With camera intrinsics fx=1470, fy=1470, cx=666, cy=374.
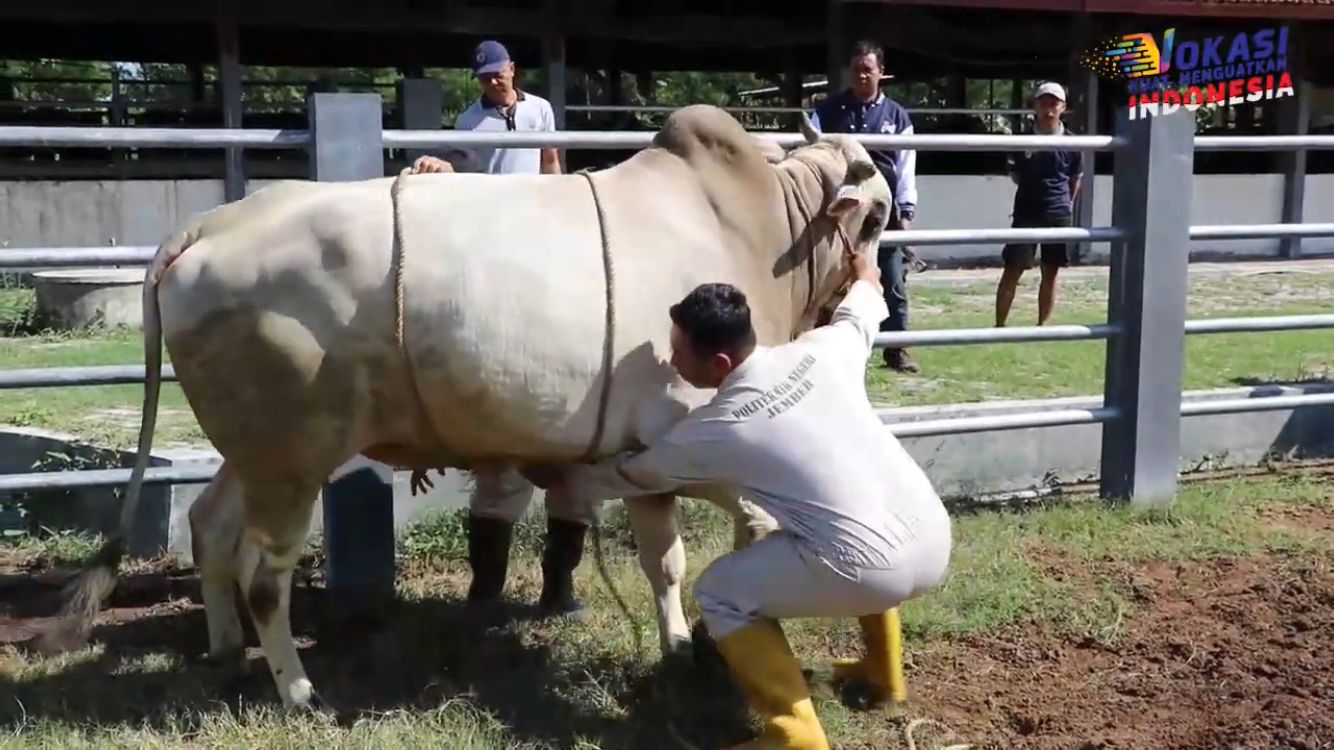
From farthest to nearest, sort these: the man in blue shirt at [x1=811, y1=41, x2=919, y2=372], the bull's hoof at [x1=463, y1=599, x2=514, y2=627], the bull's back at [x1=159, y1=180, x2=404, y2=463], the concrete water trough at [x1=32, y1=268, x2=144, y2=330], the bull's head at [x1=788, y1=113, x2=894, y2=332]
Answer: the concrete water trough at [x1=32, y1=268, x2=144, y2=330] < the man in blue shirt at [x1=811, y1=41, x2=919, y2=372] < the bull's hoof at [x1=463, y1=599, x2=514, y2=627] < the bull's head at [x1=788, y1=113, x2=894, y2=332] < the bull's back at [x1=159, y1=180, x2=404, y2=463]

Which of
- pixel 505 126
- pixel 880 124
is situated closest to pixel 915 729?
pixel 505 126

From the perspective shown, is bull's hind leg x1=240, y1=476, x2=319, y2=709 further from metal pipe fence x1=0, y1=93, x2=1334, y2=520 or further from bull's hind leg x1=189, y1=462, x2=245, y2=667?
metal pipe fence x1=0, y1=93, x2=1334, y2=520

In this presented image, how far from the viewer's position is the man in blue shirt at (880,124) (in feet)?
23.9

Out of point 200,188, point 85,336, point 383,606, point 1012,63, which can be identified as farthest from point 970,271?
point 383,606

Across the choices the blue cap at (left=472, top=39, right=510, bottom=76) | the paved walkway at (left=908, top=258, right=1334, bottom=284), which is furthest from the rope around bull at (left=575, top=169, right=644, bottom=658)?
the paved walkway at (left=908, top=258, right=1334, bottom=284)

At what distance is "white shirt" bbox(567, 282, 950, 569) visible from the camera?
3.51 metres

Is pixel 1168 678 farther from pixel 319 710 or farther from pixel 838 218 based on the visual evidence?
pixel 319 710

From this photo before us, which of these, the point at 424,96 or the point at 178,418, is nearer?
the point at 424,96

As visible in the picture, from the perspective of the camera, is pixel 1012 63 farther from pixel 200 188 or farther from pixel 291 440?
pixel 291 440

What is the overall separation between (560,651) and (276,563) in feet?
3.08

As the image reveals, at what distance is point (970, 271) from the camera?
16047 millimetres

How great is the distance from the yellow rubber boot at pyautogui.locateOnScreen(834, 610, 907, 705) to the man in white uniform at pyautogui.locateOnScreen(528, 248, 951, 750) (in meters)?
0.30

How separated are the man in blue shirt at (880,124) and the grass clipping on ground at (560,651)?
1.93 m

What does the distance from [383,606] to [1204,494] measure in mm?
3504
